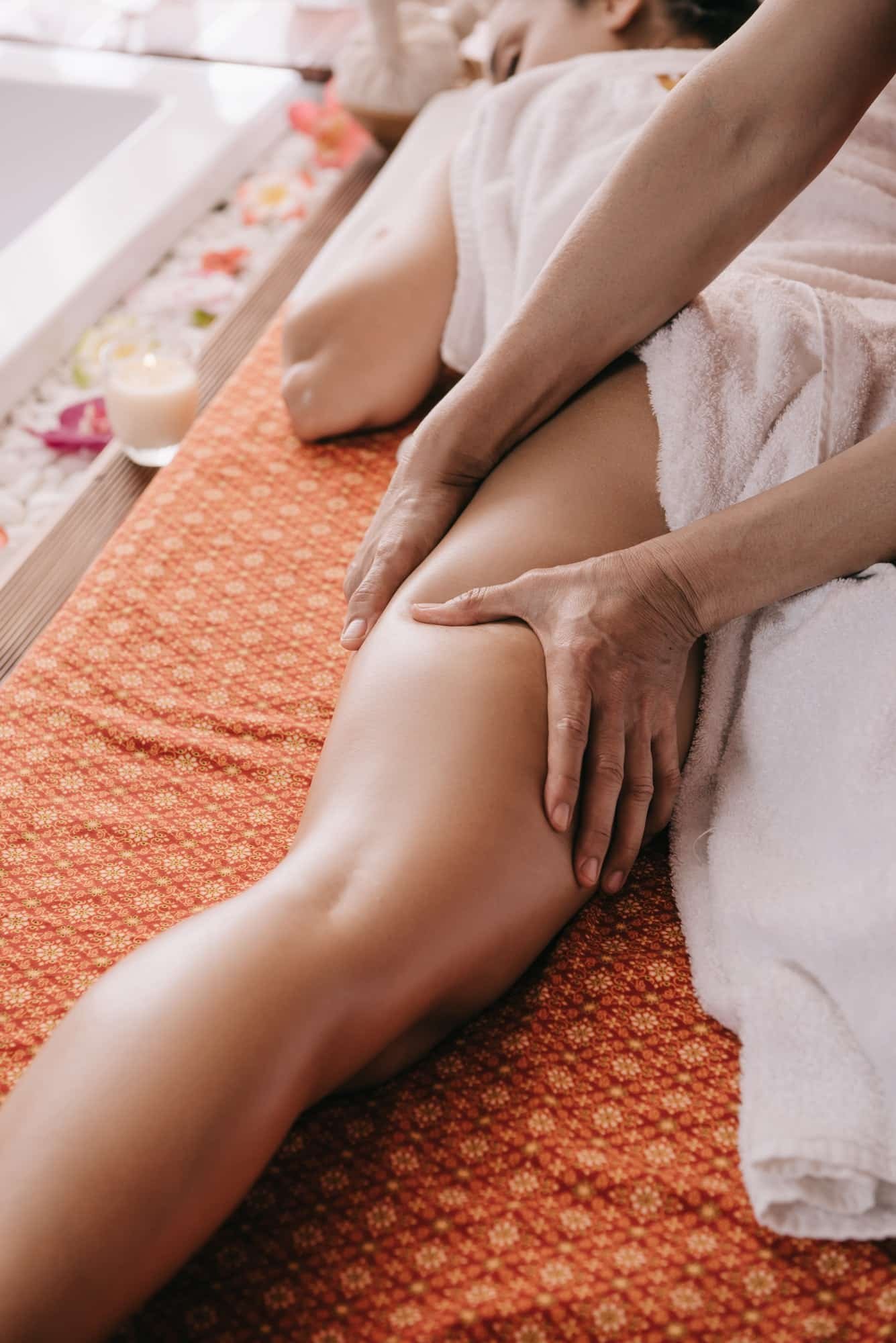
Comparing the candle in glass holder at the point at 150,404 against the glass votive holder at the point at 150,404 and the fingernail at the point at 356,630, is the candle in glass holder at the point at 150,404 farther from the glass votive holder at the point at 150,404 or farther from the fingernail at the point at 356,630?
the fingernail at the point at 356,630

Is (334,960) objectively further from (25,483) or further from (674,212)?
(25,483)

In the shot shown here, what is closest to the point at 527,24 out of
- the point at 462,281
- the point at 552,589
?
the point at 462,281

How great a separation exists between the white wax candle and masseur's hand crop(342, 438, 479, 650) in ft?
1.99

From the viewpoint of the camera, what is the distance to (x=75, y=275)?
2.04 meters

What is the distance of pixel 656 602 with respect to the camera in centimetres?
90

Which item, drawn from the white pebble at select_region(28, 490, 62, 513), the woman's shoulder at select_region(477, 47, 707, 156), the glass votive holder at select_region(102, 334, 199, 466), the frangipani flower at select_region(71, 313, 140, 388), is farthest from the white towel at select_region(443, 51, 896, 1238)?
the frangipani flower at select_region(71, 313, 140, 388)

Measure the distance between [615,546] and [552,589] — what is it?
0.11 metres

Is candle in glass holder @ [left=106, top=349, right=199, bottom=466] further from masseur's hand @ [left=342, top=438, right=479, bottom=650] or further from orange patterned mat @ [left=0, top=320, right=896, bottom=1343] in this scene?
masseur's hand @ [left=342, top=438, right=479, bottom=650]

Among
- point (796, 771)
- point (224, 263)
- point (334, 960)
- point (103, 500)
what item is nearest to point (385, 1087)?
point (334, 960)

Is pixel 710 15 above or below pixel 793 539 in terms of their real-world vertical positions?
above

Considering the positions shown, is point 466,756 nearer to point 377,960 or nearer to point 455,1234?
point 377,960

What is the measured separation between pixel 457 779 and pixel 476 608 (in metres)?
0.16

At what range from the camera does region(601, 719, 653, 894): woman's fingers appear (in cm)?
89

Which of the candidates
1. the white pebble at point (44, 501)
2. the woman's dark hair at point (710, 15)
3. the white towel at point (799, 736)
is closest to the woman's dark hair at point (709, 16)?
the woman's dark hair at point (710, 15)
